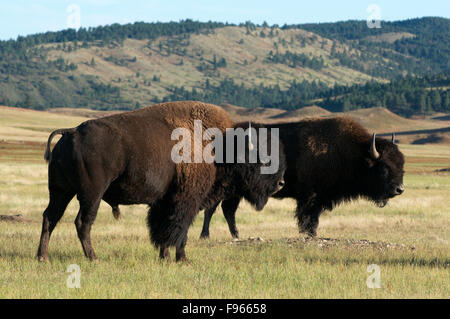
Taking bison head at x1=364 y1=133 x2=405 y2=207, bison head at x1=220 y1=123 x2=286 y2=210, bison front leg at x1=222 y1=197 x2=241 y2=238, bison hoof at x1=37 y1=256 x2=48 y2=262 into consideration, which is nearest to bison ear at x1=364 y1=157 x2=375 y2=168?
bison head at x1=364 y1=133 x2=405 y2=207

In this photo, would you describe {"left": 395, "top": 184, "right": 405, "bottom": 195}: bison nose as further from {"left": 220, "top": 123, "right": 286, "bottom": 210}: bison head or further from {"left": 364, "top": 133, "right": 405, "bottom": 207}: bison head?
{"left": 220, "top": 123, "right": 286, "bottom": 210}: bison head

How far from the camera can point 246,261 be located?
8.78 m

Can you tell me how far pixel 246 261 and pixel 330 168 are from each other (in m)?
4.27

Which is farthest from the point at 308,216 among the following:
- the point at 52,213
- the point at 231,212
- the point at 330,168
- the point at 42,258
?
the point at 42,258

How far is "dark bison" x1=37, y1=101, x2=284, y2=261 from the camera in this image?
808 cm

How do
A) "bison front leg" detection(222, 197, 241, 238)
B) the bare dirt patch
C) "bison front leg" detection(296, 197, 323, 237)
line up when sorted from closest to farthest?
the bare dirt patch → "bison front leg" detection(222, 197, 241, 238) → "bison front leg" detection(296, 197, 323, 237)

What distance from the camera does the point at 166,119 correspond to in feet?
28.8

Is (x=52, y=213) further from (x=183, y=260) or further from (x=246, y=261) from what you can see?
(x=246, y=261)

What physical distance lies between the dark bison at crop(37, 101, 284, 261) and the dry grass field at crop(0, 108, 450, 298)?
1.75 feet

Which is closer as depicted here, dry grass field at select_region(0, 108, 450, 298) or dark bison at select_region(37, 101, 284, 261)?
dry grass field at select_region(0, 108, 450, 298)

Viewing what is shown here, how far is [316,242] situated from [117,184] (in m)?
3.86

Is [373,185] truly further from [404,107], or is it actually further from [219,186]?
[404,107]
